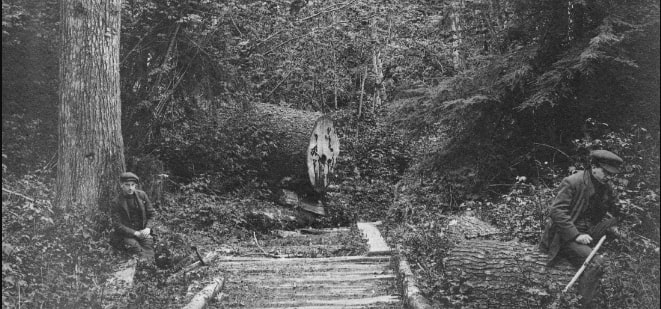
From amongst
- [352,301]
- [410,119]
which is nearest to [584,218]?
[352,301]

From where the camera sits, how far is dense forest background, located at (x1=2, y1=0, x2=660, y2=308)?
25.0ft

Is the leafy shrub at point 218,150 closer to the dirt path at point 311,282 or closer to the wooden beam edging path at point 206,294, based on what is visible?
the dirt path at point 311,282

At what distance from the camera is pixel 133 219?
9.08 meters

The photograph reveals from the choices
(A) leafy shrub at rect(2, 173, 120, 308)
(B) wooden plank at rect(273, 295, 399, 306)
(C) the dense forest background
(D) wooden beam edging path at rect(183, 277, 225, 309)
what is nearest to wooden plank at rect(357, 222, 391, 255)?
(C) the dense forest background

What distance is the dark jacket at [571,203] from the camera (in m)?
6.63

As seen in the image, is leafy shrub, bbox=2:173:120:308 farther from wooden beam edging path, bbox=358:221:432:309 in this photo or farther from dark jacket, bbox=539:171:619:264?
dark jacket, bbox=539:171:619:264

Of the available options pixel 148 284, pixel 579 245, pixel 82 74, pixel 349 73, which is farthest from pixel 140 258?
pixel 349 73

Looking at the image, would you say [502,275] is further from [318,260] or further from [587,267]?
[318,260]

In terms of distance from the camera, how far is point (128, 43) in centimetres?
1388

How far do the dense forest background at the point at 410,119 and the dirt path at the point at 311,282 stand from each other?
635mm

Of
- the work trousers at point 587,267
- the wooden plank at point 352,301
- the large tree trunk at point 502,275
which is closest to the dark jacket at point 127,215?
the wooden plank at point 352,301

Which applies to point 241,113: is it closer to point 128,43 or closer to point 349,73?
point 128,43

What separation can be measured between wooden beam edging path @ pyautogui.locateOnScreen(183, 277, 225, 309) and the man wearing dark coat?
4144mm

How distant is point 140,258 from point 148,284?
96cm
